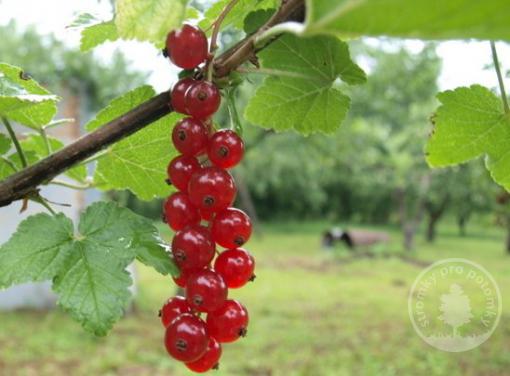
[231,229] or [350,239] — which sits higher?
[350,239]

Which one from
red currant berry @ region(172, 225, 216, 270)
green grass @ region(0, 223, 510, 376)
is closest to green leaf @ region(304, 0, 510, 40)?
red currant berry @ region(172, 225, 216, 270)

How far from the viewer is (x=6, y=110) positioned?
1.65ft

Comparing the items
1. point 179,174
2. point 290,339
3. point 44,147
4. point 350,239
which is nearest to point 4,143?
point 44,147

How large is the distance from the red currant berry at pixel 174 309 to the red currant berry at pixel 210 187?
9 centimetres

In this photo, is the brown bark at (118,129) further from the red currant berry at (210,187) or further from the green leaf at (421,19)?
the green leaf at (421,19)

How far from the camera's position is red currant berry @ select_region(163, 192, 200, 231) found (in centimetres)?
49

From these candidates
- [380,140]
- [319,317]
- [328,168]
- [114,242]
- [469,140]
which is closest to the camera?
[114,242]

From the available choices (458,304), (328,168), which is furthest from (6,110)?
(328,168)

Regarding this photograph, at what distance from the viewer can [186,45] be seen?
43cm

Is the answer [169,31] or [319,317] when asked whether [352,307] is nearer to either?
[319,317]

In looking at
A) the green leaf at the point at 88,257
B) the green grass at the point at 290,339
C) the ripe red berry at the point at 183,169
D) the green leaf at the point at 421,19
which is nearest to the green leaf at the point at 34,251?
the green leaf at the point at 88,257

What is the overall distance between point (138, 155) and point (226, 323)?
0.72 ft

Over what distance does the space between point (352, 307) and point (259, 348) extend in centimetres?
195

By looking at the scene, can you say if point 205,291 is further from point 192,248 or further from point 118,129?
point 118,129
